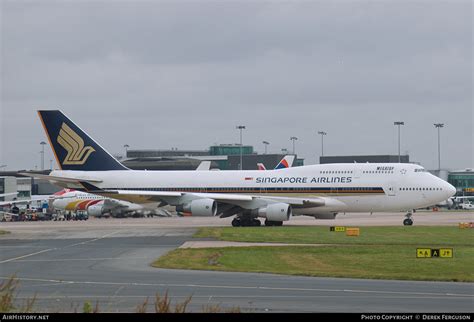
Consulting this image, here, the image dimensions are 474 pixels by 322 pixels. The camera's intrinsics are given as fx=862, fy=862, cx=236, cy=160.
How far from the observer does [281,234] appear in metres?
48.5

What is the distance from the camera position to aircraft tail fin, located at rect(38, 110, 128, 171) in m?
65.9

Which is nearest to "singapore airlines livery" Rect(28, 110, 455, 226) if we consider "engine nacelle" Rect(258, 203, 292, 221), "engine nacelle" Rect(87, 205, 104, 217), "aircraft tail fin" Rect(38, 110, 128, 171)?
"engine nacelle" Rect(258, 203, 292, 221)

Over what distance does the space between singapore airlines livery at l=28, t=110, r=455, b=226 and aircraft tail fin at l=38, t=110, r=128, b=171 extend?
1.29 m

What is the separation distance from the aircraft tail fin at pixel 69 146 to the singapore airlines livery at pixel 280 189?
129 cm

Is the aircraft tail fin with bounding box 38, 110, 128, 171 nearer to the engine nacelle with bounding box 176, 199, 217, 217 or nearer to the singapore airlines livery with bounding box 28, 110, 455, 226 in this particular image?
the singapore airlines livery with bounding box 28, 110, 455, 226

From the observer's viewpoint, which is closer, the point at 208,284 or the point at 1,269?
the point at 208,284

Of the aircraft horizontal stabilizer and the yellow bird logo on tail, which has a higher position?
the yellow bird logo on tail

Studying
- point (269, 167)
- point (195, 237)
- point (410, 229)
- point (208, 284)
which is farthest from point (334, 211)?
point (269, 167)

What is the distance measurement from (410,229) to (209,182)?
1633 cm

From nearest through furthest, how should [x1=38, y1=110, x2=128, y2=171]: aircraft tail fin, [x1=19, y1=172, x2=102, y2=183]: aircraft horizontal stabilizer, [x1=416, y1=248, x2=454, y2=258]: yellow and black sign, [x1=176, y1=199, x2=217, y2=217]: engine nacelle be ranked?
[x1=416, y1=248, x2=454, y2=258]: yellow and black sign < [x1=176, y1=199, x2=217, y2=217]: engine nacelle < [x1=19, y1=172, x2=102, y2=183]: aircraft horizontal stabilizer < [x1=38, y1=110, x2=128, y2=171]: aircraft tail fin

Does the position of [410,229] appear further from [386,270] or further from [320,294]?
[320,294]

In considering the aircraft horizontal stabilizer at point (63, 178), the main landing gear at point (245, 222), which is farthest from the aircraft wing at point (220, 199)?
the main landing gear at point (245, 222)

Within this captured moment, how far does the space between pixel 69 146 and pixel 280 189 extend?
17.3 metres

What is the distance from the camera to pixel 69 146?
217ft
